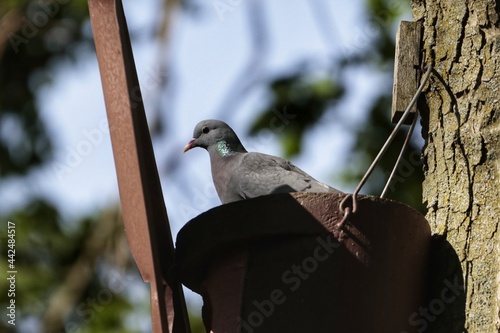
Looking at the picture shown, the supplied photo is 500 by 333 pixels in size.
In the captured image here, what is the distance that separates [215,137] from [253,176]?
1101mm

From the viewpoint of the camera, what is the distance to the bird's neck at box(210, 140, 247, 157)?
477 cm

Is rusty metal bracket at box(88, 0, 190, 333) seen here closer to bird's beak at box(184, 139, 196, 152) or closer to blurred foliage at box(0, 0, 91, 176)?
bird's beak at box(184, 139, 196, 152)

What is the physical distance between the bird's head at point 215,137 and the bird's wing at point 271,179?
0.76 metres

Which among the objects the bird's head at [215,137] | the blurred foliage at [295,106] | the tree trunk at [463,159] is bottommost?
the tree trunk at [463,159]

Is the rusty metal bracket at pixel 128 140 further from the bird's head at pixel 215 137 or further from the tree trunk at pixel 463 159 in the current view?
the bird's head at pixel 215 137

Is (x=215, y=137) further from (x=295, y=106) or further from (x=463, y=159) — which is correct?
(x=463, y=159)

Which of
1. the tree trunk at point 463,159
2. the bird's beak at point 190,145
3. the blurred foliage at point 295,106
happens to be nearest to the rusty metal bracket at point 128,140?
the tree trunk at point 463,159

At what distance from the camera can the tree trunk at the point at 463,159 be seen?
2910 millimetres

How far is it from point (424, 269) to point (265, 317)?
2.00 feet

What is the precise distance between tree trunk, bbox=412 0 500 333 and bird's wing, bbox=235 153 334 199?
2.25 ft

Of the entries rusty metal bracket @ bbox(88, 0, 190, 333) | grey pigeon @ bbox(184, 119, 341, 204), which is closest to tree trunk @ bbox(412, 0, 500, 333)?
grey pigeon @ bbox(184, 119, 341, 204)

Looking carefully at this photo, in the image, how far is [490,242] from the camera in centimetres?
293

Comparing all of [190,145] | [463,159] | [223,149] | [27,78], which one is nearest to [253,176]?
[223,149]

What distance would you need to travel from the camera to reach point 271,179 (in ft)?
12.5
